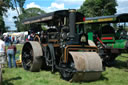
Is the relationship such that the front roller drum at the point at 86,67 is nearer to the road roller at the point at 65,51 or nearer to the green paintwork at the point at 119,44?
the road roller at the point at 65,51

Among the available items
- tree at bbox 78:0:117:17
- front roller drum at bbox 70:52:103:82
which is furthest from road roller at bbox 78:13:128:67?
tree at bbox 78:0:117:17

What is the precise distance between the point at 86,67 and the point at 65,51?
0.80m

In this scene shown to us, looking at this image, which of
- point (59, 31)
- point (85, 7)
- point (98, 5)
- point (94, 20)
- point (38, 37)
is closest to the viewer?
point (59, 31)

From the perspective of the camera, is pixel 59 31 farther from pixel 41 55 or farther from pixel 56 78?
pixel 56 78

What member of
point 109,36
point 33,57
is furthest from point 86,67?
point 109,36

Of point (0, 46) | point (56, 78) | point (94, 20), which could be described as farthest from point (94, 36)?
point (0, 46)

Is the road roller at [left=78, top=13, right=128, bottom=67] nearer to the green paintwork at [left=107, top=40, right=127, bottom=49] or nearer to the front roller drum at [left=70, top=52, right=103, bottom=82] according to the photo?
→ the green paintwork at [left=107, top=40, right=127, bottom=49]

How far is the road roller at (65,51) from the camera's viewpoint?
5.69 metres

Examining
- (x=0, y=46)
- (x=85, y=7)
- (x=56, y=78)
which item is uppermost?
(x=85, y=7)

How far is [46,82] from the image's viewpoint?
6004 millimetres

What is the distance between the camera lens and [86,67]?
5621 millimetres

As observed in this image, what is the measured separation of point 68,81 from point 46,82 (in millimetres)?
677

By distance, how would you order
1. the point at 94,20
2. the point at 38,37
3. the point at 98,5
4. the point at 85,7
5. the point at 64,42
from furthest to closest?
the point at 85,7 < the point at 98,5 < the point at 94,20 < the point at 38,37 < the point at 64,42

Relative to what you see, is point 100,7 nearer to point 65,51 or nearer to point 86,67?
point 65,51
